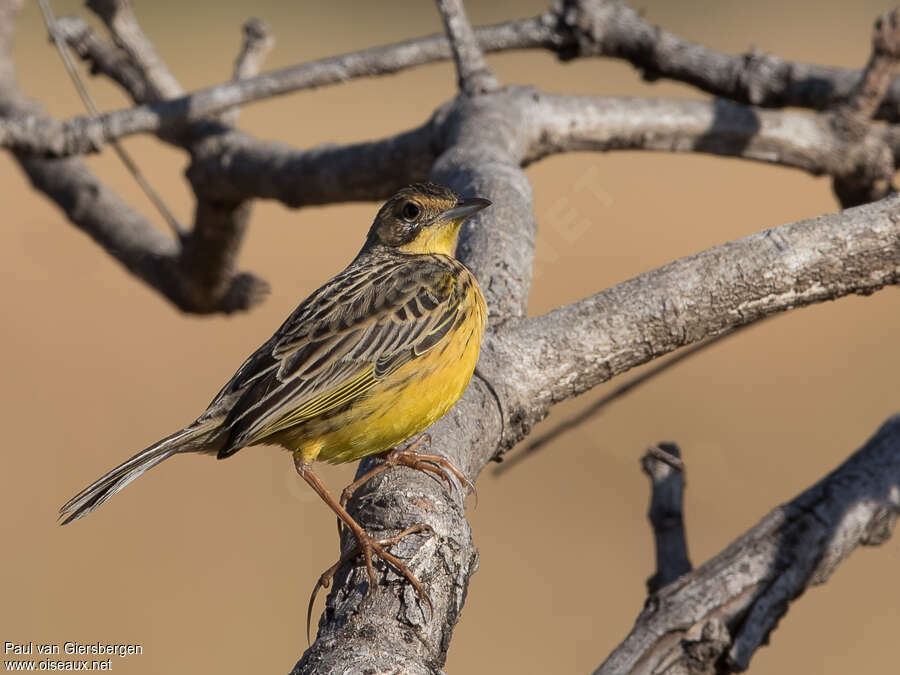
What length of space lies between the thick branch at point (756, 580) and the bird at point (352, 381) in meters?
0.85

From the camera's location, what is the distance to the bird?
402 centimetres

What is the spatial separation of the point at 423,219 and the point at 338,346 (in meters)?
0.95

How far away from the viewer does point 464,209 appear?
474 cm

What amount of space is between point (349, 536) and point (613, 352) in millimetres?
1314

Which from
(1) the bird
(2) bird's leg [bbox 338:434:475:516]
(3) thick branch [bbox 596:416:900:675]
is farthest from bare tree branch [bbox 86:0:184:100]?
(3) thick branch [bbox 596:416:900:675]

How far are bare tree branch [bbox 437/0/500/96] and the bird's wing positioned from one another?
1681mm

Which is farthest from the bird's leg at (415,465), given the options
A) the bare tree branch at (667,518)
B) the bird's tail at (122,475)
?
the bare tree branch at (667,518)

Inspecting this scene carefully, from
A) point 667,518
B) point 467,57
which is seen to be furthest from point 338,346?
point 467,57

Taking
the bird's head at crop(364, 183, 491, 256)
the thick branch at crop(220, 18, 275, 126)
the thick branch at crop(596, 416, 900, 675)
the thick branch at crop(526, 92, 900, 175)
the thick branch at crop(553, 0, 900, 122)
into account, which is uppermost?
the thick branch at crop(220, 18, 275, 126)

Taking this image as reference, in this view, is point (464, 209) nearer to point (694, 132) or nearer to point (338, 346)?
point (338, 346)

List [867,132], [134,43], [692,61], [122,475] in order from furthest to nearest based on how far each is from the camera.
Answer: [134,43] → [692,61] → [867,132] → [122,475]

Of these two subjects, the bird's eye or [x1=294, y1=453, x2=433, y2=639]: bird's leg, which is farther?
the bird's eye

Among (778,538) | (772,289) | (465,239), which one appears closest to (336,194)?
(465,239)

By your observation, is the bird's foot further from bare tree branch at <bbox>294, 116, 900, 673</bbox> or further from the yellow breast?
the yellow breast
